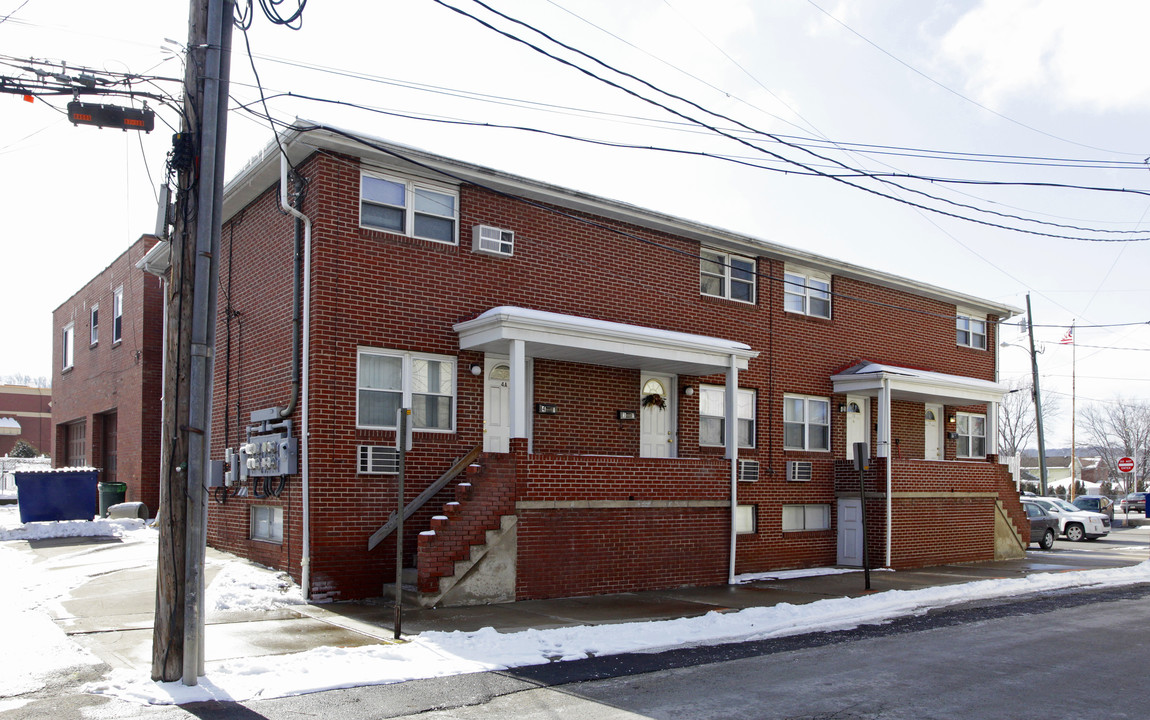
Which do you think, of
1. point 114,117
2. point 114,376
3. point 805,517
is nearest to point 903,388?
point 805,517

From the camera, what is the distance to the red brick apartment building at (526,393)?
1312cm

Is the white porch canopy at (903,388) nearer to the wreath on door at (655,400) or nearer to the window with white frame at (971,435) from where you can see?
the window with white frame at (971,435)

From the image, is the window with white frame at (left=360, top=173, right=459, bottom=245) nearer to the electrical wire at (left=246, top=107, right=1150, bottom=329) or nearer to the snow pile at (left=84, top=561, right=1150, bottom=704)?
the electrical wire at (left=246, top=107, right=1150, bottom=329)

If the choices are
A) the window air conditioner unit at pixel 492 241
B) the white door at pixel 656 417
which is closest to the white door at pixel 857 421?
the white door at pixel 656 417

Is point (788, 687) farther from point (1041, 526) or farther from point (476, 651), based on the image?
point (1041, 526)

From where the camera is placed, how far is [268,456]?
45.2ft

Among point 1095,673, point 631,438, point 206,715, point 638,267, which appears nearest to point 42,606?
point 206,715

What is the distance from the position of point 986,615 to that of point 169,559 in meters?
10.5

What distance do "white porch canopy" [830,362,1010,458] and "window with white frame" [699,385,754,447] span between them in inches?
106

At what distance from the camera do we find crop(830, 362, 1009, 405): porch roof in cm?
1962

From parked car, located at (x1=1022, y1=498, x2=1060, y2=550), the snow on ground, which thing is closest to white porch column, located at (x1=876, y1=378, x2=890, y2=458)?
the snow on ground

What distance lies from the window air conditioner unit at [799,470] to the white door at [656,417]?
127 inches

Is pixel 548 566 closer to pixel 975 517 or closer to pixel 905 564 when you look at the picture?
pixel 905 564

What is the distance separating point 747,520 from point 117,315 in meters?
16.4
